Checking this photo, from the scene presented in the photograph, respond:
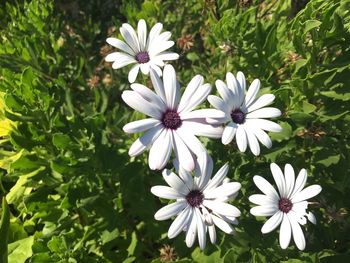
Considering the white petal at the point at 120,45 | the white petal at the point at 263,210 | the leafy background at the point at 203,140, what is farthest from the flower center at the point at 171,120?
the white petal at the point at 120,45

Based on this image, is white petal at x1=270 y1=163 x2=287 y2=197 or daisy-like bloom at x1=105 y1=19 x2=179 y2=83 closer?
white petal at x1=270 y1=163 x2=287 y2=197

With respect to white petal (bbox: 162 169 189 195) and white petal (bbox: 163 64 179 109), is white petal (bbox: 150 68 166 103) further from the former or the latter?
white petal (bbox: 162 169 189 195)

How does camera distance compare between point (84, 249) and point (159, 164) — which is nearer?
point (159, 164)

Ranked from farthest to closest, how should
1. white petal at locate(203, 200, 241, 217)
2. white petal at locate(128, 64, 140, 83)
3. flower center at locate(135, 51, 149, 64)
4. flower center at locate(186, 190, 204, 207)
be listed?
1. flower center at locate(135, 51, 149, 64)
2. white petal at locate(128, 64, 140, 83)
3. flower center at locate(186, 190, 204, 207)
4. white petal at locate(203, 200, 241, 217)

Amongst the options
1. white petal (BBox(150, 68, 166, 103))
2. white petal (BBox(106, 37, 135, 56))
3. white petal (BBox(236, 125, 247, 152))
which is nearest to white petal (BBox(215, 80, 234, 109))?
white petal (BBox(236, 125, 247, 152))

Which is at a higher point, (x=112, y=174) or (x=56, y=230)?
(x=112, y=174)

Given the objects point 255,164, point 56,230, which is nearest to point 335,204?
point 255,164

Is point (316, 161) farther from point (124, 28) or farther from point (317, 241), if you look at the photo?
point (124, 28)
